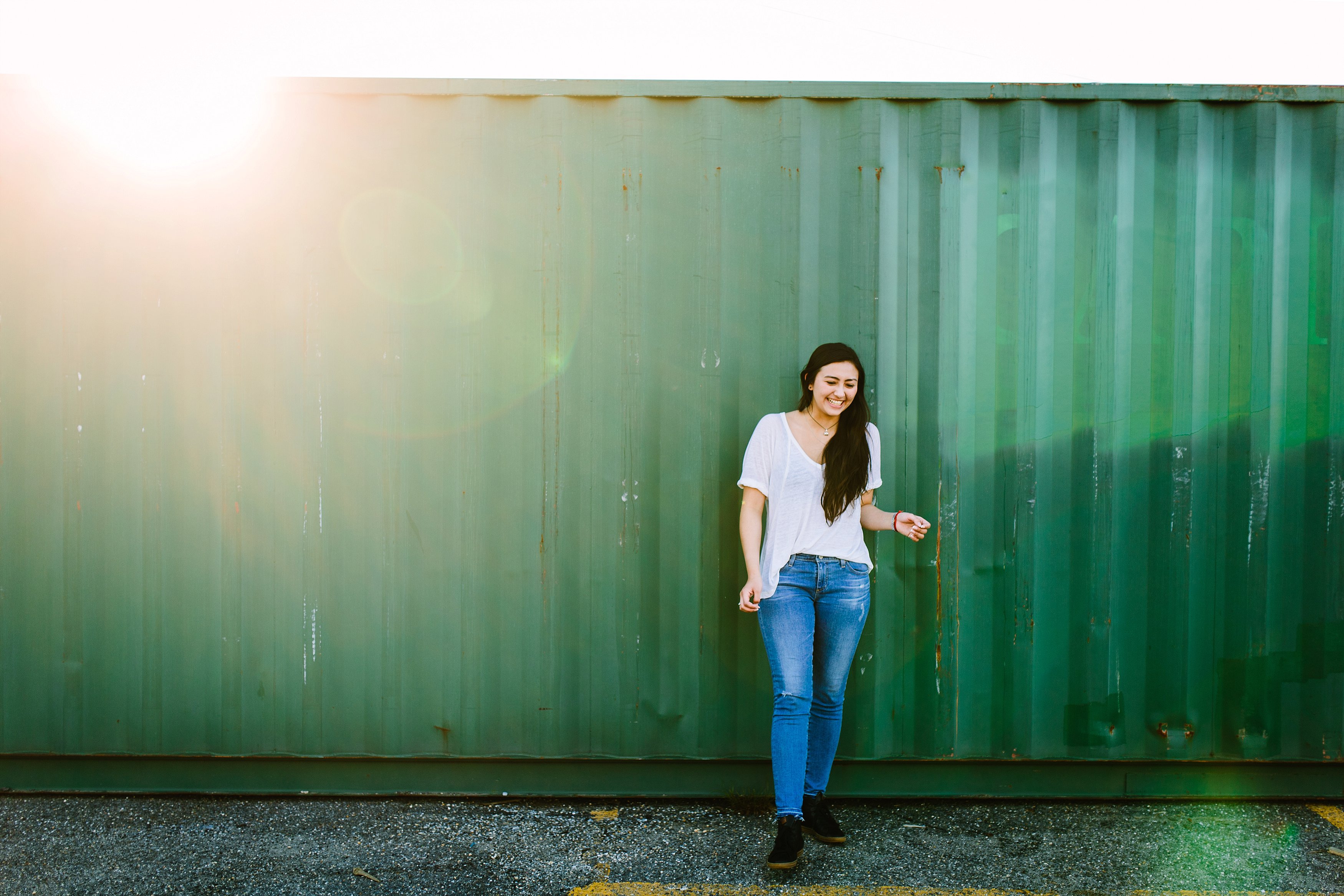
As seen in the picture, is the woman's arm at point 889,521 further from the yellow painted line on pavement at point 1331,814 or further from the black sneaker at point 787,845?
the yellow painted line on pavement at point 1331,814

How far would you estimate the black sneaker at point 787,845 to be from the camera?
264 centimetres

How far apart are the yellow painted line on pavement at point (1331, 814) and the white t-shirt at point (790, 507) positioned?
238 cm

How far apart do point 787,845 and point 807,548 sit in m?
1.09

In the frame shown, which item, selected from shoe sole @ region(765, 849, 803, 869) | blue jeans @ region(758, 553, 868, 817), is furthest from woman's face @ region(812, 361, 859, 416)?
shoe sole @ region(765, 849, 803, 869)

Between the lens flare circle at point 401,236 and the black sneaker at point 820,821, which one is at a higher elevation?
the lens flare circle at point 401,236

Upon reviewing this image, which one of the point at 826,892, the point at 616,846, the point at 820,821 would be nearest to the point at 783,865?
the point at 826,892

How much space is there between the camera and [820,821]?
9.45 ft

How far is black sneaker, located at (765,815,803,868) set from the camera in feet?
8.68

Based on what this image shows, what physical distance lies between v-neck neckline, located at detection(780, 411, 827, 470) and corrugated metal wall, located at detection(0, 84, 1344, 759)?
0.42 m

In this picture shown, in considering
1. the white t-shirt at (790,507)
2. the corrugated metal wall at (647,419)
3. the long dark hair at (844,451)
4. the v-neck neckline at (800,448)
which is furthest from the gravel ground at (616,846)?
the v-neck neckline at (800,448)

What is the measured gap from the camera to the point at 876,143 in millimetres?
3213

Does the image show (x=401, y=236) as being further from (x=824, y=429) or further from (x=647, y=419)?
(x=824, y=429)

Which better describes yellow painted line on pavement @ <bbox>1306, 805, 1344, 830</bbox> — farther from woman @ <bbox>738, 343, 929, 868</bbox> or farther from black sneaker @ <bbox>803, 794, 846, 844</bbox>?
woman @ <bbox>738, 343, 929, 868</bbox>

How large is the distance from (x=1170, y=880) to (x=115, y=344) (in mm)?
4821
